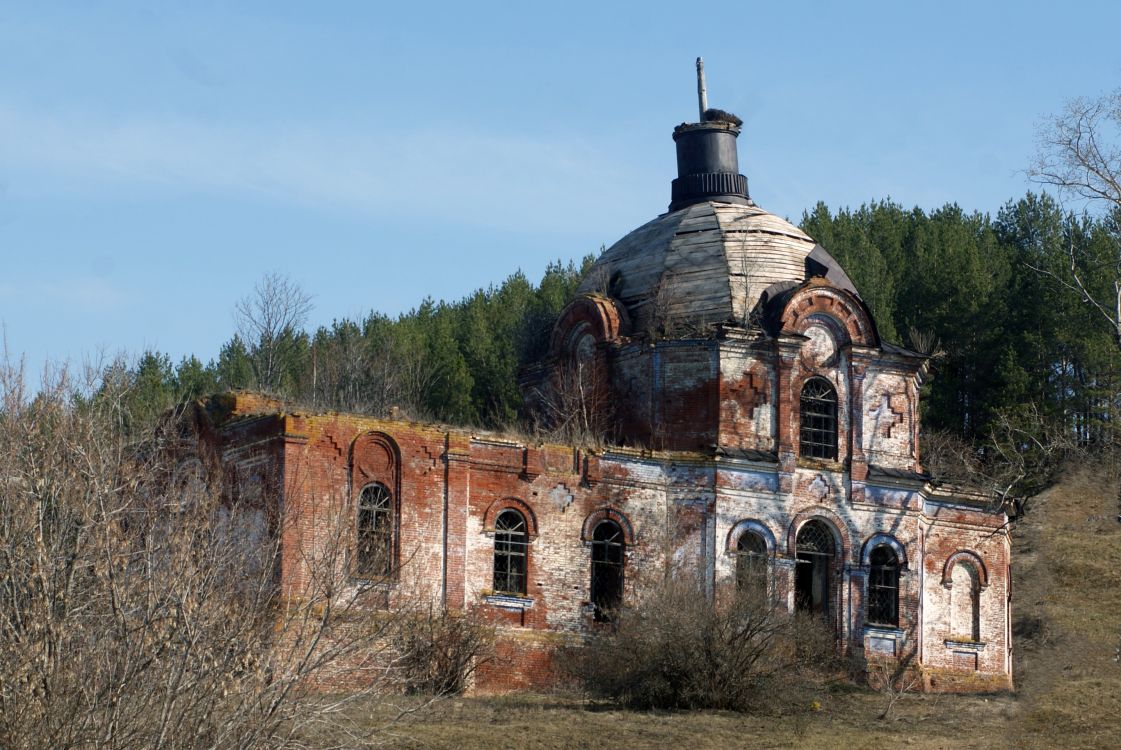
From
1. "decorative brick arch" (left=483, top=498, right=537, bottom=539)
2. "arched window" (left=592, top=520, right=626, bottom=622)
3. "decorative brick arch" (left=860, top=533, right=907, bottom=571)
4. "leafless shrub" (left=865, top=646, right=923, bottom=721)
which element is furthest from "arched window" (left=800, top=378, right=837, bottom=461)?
→ "decorative brick arch" (left=483, top=498, right=537, bottom=539)

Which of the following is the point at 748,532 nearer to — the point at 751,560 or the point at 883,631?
the point at 751,560

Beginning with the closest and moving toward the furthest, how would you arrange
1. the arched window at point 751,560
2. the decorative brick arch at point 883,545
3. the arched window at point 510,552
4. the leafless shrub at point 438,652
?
the leafless shrub at point 438,652 → the arched window at point 510,552 → the arched window at point 751,560 → the decorative brick arch at point 883,545

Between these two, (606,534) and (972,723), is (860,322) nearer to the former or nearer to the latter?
(606,534)

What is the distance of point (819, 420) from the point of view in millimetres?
33531

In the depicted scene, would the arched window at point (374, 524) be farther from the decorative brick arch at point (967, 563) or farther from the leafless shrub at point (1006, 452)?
the leafless shrub at point (1006, 452)

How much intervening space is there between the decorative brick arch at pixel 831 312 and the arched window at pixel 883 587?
13.8ft

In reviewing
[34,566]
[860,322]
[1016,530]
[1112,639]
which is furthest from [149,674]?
[1016,530]

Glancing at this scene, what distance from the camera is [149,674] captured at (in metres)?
16.8

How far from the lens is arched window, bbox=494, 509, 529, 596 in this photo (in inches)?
1176

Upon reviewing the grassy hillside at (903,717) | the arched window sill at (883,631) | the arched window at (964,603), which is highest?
the arched window at (964,603)

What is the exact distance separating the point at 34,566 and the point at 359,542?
10504 mm

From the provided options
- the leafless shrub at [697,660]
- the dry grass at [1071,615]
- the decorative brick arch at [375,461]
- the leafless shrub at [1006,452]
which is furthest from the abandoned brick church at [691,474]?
the leafless shrub at [1006,452]

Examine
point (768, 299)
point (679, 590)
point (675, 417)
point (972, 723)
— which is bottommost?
point (972, 723)

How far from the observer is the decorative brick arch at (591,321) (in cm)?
3450
